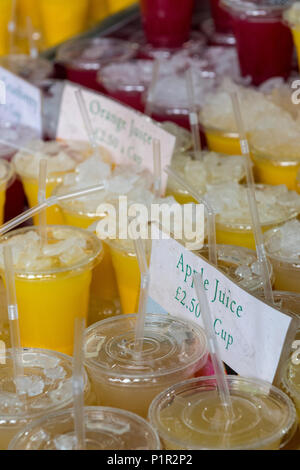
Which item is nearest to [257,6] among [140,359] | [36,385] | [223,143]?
[223,143]

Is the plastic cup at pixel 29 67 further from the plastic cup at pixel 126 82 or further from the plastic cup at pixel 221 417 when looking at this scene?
the plastic cup at pixel 221 417

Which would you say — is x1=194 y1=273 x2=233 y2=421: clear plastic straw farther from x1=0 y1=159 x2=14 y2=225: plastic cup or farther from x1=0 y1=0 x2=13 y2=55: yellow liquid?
x1=0 y1=0 x2=13 y2=55: yellow liquid

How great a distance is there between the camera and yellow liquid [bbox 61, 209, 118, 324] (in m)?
2.05

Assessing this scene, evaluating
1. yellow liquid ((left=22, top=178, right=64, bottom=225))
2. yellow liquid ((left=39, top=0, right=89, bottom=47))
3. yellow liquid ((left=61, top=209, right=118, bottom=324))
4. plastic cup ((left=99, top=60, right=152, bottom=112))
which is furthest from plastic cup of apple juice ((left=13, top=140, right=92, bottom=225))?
yellow liquid ((left=39, top=0, right=89, bottom=47))

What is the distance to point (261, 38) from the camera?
2.68m

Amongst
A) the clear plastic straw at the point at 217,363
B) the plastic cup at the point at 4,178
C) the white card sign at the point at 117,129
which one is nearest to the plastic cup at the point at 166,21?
the white card sign at the point at 117,129

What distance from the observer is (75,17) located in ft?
11.6

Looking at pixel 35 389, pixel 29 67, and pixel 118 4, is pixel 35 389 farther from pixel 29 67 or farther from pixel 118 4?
pixel 118 4

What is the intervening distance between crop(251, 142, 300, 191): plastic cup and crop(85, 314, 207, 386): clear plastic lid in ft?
2.59

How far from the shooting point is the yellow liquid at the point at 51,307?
1766 millimetres

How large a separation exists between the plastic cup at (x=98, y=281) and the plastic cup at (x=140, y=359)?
1.35ft

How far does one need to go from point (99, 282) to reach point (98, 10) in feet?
7.44

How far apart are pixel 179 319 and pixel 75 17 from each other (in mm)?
2337

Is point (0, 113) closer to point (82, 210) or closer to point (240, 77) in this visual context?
point (82, 210)
